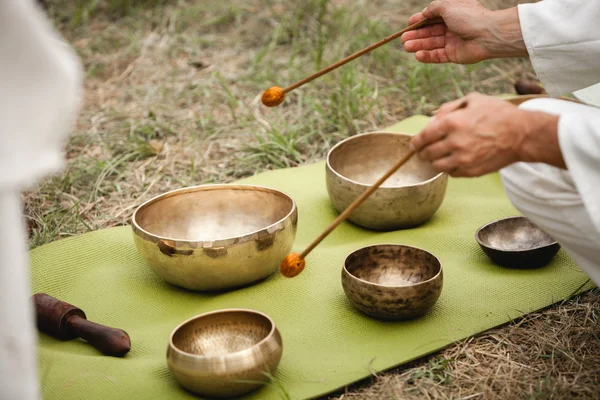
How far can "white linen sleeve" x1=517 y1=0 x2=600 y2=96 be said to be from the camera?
7.18 feet

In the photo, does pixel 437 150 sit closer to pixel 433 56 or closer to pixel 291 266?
pixel 291 266

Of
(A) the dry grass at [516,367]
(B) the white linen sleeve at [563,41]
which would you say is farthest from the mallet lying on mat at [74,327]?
(B) the white linen sleeve at [563,41]

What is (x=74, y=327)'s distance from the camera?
2037mm

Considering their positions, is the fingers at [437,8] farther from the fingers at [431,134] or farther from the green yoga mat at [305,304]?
the fingers at [431,134]

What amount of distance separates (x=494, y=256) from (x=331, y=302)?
57 centimetres

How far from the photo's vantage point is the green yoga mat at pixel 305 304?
1.91 metres

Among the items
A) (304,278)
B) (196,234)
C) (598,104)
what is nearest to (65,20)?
(196,234)

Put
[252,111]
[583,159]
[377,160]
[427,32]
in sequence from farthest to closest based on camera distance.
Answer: [252,111], [377,160], [427,32], [583,159]

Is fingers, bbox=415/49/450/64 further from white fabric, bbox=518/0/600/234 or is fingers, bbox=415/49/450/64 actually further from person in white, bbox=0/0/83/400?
person in white, bbox=0/0/83/400

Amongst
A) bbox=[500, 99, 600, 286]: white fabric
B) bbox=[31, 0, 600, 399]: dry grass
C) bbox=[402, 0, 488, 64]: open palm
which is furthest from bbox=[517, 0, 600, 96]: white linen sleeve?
bbox=[31, 0, 600, 399]: dry grass

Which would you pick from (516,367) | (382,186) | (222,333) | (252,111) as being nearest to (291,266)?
(222,333)

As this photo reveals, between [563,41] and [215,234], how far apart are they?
129 cm

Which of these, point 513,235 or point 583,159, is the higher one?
point 583,159

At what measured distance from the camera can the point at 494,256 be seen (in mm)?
2402
